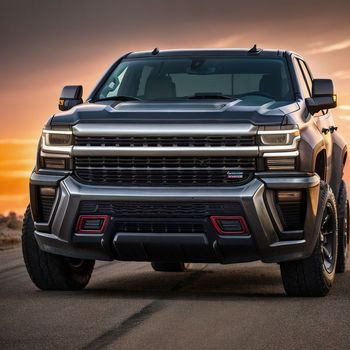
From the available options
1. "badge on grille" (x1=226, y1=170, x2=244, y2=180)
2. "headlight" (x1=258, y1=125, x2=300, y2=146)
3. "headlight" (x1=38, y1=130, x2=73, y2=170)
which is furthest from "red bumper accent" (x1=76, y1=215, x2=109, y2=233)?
"headlight" (x1=258, y1=125, x2=300, y2=146)

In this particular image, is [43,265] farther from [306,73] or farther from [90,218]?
[306,73]

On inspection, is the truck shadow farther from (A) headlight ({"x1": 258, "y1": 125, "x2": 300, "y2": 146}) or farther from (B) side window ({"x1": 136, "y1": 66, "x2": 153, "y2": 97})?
(B) side window ({"x1": 136, "y1": 66, "x2": 153, "y2": 97})

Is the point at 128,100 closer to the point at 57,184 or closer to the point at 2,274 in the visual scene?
the point at 57,184

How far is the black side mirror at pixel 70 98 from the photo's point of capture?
35.6ft

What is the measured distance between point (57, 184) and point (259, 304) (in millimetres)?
2053

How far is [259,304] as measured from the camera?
9.42 metres

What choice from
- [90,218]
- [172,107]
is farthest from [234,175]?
[90,218]

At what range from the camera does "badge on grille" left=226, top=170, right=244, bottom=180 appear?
31.4 feet

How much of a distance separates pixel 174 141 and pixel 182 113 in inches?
10.8

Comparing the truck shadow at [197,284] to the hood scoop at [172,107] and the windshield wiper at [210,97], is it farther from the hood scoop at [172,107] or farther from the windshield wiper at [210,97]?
the windshield wiper at [210,97]

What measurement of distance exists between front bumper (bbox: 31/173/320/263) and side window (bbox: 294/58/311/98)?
1.45 meters

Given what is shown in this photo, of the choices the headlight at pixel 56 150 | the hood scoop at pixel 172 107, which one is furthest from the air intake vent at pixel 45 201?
the hood scoop at pixel 172 107

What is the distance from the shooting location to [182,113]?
31.9 feet

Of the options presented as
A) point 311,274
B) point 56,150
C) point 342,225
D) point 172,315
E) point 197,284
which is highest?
point 56,150
